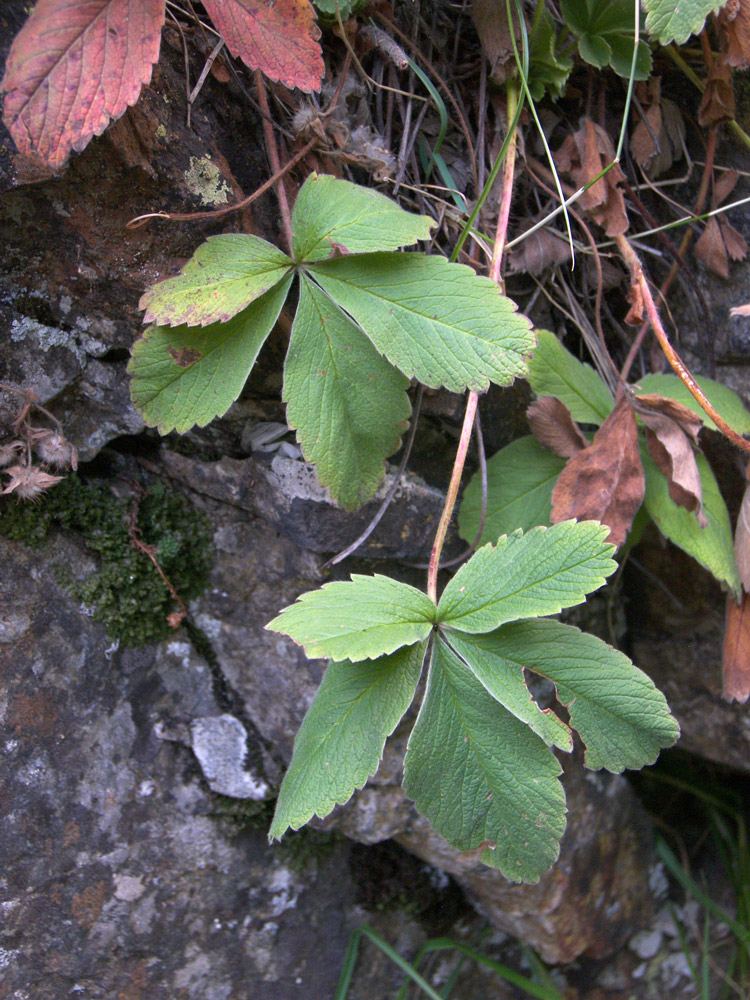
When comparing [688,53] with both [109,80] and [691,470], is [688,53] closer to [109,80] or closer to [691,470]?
[691,470]

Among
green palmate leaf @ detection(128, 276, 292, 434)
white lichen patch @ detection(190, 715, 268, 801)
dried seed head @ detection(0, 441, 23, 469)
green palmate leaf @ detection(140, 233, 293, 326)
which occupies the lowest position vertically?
white lichen patch @ detection(190, 715, 268, 801)

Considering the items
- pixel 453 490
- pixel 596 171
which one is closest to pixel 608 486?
pixel 453 490

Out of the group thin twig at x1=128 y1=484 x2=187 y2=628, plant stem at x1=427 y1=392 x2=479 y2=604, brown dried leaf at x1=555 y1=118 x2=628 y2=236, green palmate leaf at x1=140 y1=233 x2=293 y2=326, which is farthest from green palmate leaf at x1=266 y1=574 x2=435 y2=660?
brown dried leaf at x1=555 y1=118 x2=628 y2=236

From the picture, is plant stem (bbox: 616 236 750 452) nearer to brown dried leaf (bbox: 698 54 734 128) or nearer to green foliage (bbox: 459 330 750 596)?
green foliage (bbox: 459 330 750 596)

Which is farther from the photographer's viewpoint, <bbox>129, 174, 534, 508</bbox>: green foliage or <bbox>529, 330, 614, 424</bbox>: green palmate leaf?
<bbox>529, 330, 614, 424</bbox>: green palmate leaf

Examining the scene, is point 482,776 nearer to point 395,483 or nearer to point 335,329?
point 395,483

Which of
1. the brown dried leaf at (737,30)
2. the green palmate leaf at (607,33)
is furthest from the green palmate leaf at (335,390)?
the brown dried leaf at (737,30)

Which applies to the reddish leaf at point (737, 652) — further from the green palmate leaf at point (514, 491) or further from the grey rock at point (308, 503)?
the grey rock at point (308, 503)
